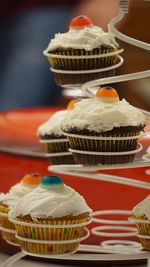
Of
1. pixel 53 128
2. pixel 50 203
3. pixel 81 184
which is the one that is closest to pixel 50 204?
pixel 50 203

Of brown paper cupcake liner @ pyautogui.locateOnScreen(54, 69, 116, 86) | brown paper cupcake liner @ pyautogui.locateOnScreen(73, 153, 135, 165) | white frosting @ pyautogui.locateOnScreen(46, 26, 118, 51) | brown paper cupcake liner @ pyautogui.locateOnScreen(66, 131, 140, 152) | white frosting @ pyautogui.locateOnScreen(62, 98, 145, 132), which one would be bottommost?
brown paper cupcake liner @ pyautogui.locateOnScreen(73, 153, 135, 165)

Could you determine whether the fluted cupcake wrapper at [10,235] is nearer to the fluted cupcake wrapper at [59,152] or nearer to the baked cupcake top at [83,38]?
the fluted cupcake wrapper at [59,152]

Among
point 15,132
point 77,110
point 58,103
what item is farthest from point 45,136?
point 58,103

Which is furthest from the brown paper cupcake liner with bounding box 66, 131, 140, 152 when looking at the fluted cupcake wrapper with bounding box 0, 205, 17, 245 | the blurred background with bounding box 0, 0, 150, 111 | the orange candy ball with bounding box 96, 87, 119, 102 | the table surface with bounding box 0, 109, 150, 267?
the blurred background with bounding box 0, 0, 150, 111

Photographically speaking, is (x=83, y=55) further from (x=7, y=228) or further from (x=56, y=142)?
(x=7, y=228)

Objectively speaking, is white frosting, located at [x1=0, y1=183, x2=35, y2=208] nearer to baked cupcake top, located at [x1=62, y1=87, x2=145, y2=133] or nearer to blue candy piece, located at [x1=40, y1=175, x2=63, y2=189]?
blue candy piece, located at [x1=40, y1=175, x2=63, y2=189]
